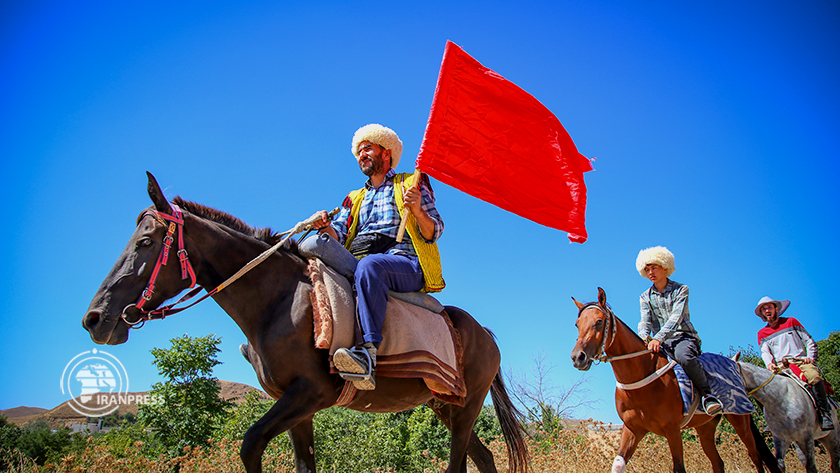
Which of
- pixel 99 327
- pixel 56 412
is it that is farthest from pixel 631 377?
pixel 56 412

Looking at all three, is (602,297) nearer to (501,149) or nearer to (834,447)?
(501,149)

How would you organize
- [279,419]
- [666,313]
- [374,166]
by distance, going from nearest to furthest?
[279,419] < [374,166] < [666,313]

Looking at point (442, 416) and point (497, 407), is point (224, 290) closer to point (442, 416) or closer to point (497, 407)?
point (442, 416)

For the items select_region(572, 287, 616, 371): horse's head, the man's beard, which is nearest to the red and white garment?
select_region(572, 287, 616, 371): horse's head

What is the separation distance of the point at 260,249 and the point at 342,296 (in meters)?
0.79

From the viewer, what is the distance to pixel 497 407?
555cm

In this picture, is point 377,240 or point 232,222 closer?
point 232,222

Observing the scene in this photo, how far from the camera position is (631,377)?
21.3ft

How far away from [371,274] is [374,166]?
1.31 m

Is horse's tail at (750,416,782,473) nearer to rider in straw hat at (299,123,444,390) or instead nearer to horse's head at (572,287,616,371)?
horse's head at (572,287,616,371)

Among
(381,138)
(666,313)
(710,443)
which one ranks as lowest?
(710,443)

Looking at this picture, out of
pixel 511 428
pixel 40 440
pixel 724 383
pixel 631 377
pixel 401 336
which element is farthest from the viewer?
pixel 40 440

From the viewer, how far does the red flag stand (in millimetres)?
4621

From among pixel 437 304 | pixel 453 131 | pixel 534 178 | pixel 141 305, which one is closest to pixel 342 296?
pixel 437 304
